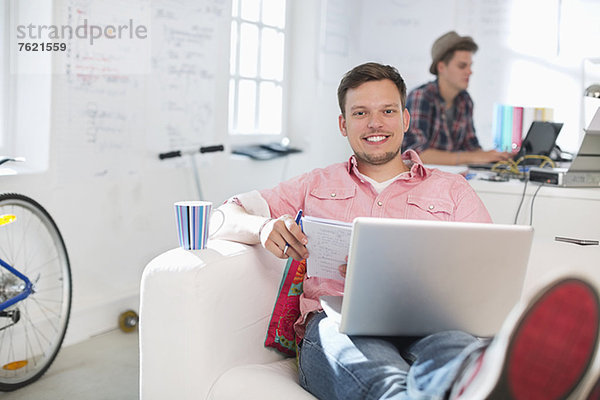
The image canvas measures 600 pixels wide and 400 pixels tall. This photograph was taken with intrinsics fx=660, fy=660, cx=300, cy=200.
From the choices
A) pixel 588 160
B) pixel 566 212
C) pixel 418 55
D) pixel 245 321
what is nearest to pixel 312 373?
pixel 245 321

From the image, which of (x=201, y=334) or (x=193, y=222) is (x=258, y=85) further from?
(x=201, y=334)

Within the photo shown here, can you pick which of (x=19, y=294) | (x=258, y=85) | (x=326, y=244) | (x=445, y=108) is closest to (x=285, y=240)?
(x=326, y=244)

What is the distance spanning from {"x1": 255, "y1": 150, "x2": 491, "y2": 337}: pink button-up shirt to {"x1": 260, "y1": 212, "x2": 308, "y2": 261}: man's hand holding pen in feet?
0.68

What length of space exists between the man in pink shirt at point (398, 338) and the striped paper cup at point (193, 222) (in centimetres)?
14

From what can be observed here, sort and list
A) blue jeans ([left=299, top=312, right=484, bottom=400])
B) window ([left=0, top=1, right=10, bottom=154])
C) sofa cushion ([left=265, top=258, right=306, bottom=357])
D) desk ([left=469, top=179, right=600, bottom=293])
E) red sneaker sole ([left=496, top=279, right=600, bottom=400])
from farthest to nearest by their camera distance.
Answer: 1. window ([left=0, top=1, right=10, bottom=154])
2. desk ([left=469, top=179, right=600, bottom=293])
3. sofa cushion ([left=265, top=258, right=306, bottom=357])
4. blue jeans ([left=299, top=312, right=484, bottom=400])
5. red sneaker sole ([left=496, top=279, right=600, bottom=400])

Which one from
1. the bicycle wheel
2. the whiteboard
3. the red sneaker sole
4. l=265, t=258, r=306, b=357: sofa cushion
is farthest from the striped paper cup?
the whiteboard

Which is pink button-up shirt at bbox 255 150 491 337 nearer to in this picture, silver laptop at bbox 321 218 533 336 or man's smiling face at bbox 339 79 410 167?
man's smiling face at bbox 339 79 410 167

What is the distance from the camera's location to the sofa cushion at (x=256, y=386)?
60.1 inches

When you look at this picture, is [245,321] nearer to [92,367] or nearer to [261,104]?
[92,367]

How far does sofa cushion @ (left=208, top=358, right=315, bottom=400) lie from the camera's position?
5.01 ft

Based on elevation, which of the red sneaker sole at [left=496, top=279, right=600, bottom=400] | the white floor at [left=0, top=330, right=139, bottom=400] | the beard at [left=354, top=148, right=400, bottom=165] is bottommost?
the white floor at [left=0, top=330, right=139, bottom=400]

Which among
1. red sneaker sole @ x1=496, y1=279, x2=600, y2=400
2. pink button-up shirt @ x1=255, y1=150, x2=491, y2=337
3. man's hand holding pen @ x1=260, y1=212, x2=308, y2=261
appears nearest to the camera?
red sneaker sole @ x1=496, y1=279, x2=600, y2=400

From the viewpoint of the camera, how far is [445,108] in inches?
179

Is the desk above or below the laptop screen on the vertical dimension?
below
